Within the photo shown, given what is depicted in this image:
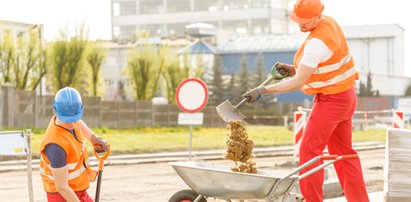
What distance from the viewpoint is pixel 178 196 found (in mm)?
7801

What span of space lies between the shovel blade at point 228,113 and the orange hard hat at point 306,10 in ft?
2.97

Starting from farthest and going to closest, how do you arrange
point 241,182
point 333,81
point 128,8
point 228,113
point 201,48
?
point 128,8
point 201,48
point 333,81
point 228,113
point 241,182

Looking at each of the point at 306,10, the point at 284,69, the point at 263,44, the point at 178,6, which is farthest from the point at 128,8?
the point at 306,10

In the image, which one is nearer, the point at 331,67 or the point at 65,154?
the point at 65,154

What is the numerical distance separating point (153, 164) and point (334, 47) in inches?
564

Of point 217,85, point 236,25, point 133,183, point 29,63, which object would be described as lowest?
point 133,183

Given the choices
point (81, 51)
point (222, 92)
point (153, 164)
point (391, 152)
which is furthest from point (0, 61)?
point (391, 152)

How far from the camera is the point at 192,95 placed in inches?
692

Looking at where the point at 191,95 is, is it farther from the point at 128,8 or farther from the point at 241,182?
the point at 128,8

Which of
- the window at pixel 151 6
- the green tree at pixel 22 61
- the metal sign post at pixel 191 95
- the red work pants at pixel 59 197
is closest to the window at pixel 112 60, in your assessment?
the window at pixel 151 6

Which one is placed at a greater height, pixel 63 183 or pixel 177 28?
pixel 177 28

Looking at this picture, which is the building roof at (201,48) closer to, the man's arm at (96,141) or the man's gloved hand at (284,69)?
the man's gloved hand at (284,69)

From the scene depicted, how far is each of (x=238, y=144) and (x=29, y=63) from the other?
43.3 meters

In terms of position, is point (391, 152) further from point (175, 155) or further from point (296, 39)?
point (296, 39)
